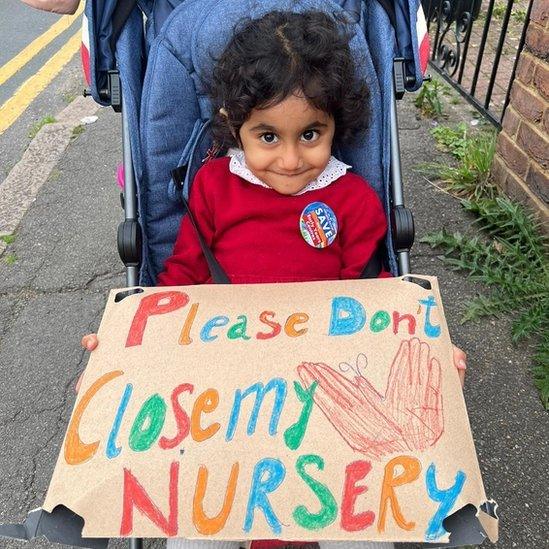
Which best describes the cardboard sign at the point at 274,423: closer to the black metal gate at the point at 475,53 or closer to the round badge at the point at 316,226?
the round badge at the point at 316,226

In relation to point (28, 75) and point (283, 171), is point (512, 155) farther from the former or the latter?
point (28, 75)

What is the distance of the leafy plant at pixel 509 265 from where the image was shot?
220 cm

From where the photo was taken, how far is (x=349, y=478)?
1.00 metres

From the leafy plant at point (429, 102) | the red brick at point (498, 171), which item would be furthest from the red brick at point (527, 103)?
the leafy plant at point (429, 102)

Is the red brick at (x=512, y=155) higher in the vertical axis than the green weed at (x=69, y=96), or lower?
higher

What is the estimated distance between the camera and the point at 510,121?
2623 mm

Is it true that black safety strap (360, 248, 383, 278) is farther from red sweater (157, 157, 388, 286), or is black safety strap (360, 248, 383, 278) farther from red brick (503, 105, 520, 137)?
red brick (503, 105, 520, 137)

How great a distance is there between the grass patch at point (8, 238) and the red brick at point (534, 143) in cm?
256

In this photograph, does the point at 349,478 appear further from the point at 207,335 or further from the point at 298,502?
the point at 207,335

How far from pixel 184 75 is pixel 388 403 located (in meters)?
1.10

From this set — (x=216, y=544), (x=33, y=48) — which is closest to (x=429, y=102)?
(x=216, y=544)

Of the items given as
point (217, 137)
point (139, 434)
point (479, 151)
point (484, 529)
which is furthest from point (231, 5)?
point (479, 151)

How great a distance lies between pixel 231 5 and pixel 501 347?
159 centimetres

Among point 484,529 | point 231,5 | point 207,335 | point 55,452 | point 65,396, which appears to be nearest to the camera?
point 484,529
